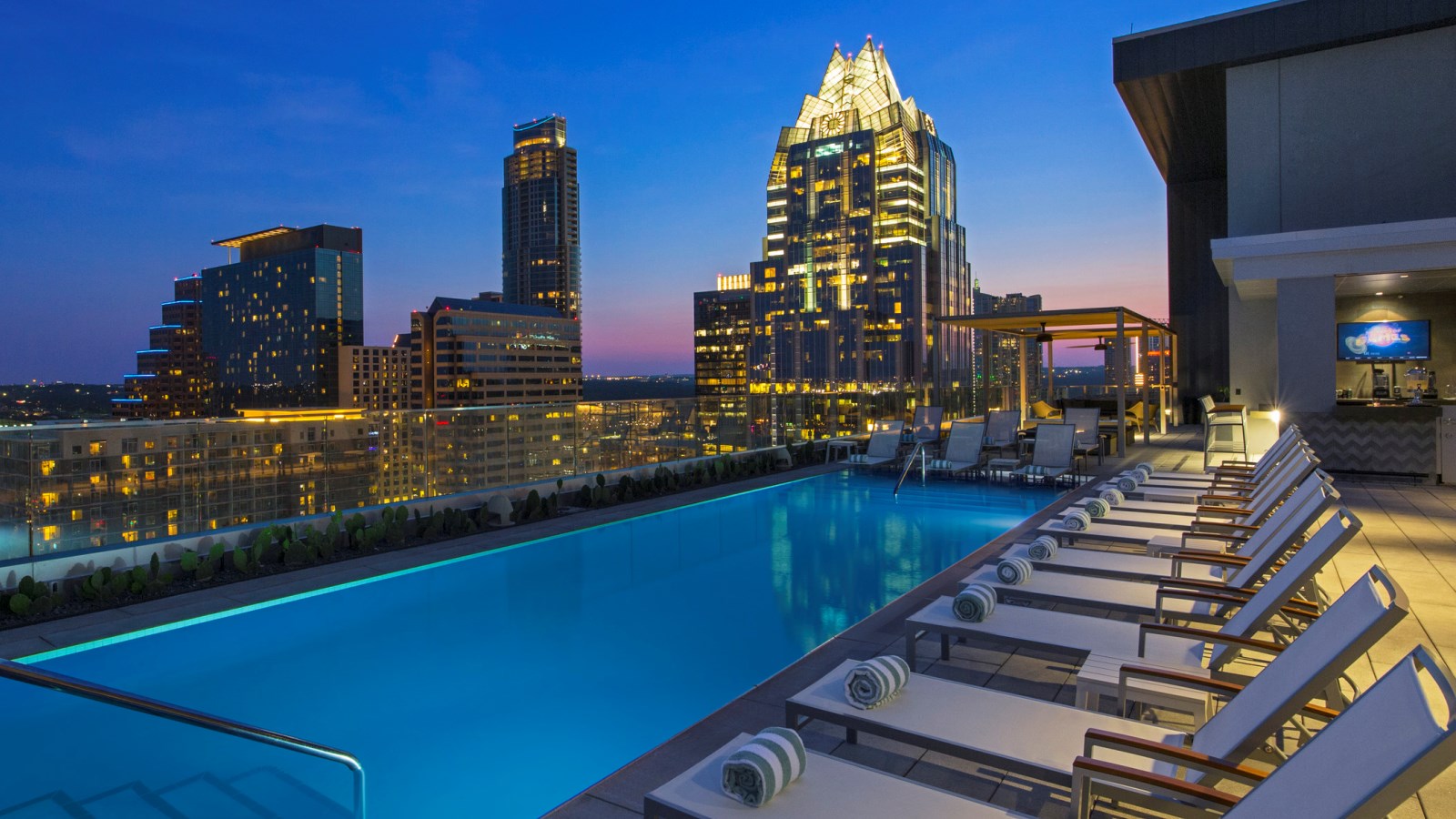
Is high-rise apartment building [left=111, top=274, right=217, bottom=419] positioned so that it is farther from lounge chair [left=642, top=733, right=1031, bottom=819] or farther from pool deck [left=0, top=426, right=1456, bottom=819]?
lounge chair [left=642, top=733, right=1031, bottom=819]

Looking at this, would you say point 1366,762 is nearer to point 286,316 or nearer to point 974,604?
point 974,604

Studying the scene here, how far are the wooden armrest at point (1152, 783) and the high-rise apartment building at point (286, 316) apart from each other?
127 m

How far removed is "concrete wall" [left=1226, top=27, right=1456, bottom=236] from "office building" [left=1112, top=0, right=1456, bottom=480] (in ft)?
0.06

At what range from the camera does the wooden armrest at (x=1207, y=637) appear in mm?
2943

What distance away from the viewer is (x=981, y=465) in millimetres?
11680

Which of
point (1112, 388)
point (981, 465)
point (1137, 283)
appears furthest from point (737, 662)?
point (1137, 283)

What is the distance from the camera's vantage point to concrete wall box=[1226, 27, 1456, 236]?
13.7 metres

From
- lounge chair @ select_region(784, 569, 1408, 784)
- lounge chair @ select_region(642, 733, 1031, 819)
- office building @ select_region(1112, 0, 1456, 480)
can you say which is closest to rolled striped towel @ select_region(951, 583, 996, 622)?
lounge chair @ select_region(784, 569, 1408, 784)

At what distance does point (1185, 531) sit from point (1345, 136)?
1306cm

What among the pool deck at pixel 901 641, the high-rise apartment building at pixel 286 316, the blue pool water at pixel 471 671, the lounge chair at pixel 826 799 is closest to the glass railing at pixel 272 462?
the pool deck at pixel 901 641

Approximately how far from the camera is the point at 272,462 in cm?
695

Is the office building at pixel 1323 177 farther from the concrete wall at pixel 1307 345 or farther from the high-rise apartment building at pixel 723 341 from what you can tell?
the high-rise apartment building at pixel 723 341

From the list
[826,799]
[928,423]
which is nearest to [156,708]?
[826,799]

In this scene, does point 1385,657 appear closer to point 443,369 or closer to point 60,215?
point 60,215
